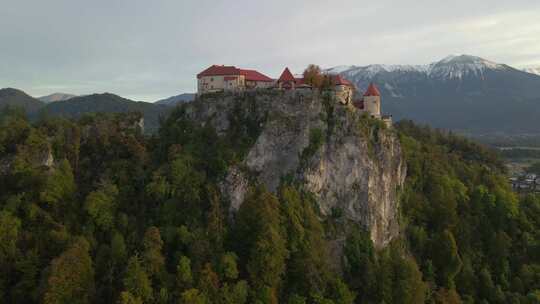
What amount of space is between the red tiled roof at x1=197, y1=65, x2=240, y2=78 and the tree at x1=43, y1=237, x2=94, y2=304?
107 ft

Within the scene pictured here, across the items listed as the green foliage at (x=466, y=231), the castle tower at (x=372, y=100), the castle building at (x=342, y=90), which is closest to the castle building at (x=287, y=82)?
the castle building at (x=342, y=90)

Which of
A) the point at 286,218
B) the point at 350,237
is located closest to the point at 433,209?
the point at 350,237

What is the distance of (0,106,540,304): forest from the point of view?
38969 millimetres

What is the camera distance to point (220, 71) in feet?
200

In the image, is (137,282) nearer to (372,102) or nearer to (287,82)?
(287,82)

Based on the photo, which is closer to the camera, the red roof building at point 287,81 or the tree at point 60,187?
the tree at point 60,187

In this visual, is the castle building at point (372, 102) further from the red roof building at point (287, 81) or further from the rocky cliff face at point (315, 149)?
the red roof building at point (287, 81)

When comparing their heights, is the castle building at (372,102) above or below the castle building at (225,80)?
below

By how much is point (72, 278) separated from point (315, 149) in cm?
3242

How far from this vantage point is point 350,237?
51719 mm

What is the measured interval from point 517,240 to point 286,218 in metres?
43.1

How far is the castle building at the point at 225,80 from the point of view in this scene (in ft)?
198

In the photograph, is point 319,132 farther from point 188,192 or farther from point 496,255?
point 496,255

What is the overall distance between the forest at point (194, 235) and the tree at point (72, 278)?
0.12 metres
